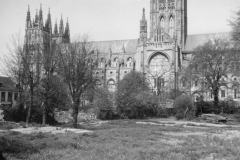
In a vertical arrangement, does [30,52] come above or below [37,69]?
above

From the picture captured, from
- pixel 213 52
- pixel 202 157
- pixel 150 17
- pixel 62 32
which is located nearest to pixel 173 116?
pixel 213 52

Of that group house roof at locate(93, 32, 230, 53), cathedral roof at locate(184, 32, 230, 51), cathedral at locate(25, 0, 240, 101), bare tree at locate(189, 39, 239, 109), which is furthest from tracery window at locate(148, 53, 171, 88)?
bare tree at locate(189, 39, 239, 109)

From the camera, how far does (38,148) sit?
40.5 ft

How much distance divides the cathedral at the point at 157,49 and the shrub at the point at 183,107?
21333 mm

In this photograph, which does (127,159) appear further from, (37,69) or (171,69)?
Answer: (171,69)

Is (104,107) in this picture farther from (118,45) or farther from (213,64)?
(118,45)

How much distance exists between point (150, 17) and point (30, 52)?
5500 centimetres

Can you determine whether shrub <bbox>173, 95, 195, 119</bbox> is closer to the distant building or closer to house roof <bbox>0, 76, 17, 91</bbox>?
the distant building

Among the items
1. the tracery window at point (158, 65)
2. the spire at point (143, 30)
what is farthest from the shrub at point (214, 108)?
the spire at point (143, 30)

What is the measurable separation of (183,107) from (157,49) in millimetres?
33786

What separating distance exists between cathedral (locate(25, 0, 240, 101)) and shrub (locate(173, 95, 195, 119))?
70.0 ft

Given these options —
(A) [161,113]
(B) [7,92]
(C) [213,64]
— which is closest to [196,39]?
(C) [213,64]

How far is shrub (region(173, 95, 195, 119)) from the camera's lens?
135 ft

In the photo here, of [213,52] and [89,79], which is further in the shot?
[213,52]
